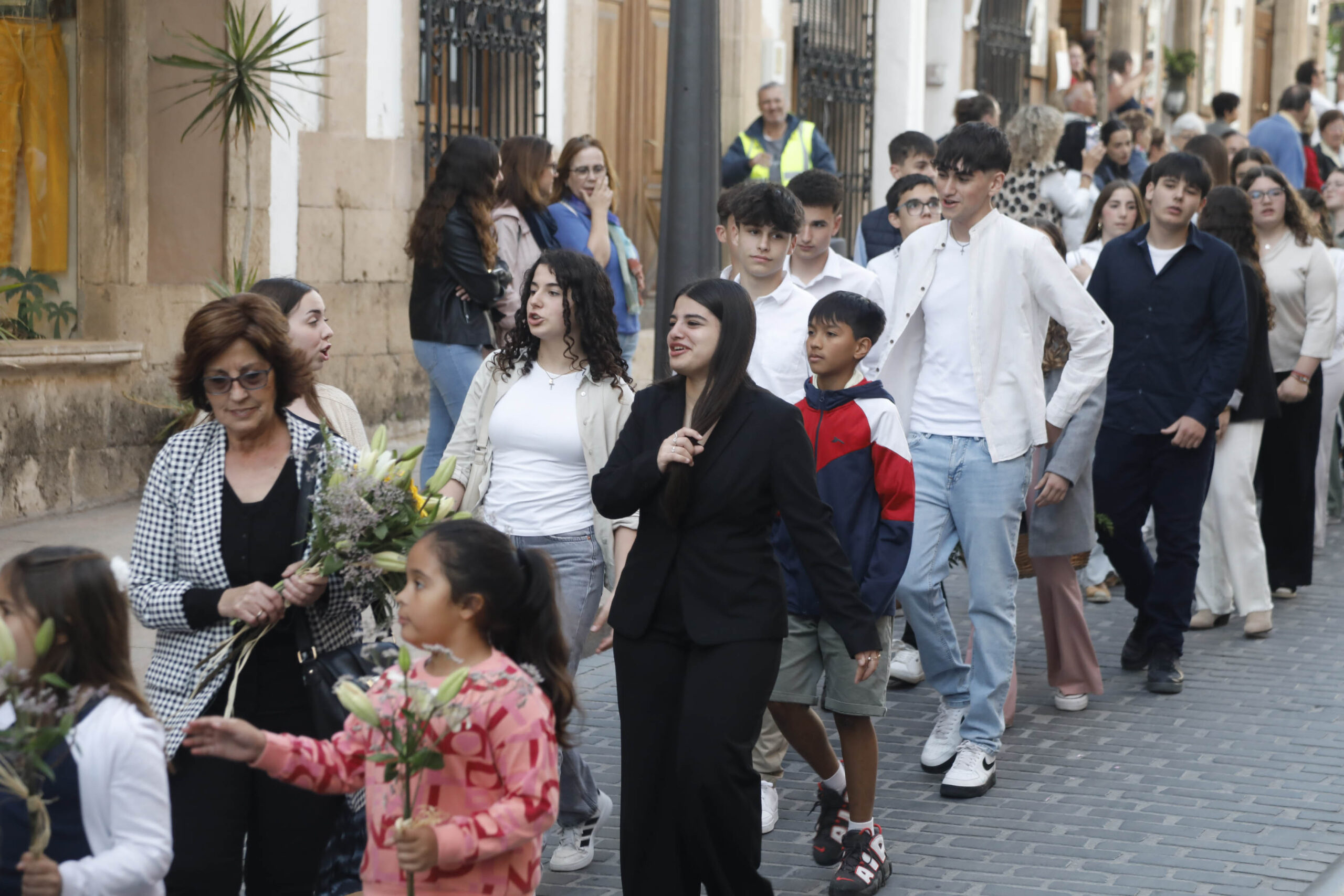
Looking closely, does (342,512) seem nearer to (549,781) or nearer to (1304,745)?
(549,781)

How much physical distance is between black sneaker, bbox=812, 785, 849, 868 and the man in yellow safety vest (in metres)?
7.76

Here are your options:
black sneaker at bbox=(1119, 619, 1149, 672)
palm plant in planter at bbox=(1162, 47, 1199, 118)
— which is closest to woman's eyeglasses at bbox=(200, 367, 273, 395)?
black sneaker at bbox=(1119, 619, 1149, 672)

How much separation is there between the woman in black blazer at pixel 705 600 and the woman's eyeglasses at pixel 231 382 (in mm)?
948

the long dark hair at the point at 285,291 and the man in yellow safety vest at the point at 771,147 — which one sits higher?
the man in yellow safety vest at the point at 771,147

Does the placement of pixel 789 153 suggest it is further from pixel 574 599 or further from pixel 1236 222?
pixel 574 599

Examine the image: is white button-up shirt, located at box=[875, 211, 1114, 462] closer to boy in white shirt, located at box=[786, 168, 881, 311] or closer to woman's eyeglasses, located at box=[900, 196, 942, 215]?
boy in white shirt, located at box=[786, 168, 881, 311]

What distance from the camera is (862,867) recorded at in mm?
5008

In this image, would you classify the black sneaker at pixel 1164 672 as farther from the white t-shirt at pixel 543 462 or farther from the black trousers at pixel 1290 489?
the white t-shirt at pixel 543 462

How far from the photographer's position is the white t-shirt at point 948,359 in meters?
6.06

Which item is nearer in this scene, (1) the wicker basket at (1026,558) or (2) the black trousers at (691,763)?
(2) the black trousers at (691,763)

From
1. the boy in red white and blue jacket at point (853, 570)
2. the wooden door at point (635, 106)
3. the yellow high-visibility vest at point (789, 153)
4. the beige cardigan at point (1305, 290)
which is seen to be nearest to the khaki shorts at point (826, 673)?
the boy in red white and blue jacket at point (853, 570)

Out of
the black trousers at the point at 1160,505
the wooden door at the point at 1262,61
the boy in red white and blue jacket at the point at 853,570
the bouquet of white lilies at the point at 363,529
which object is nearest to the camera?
the bouquet of white lilies at the point at 363,529

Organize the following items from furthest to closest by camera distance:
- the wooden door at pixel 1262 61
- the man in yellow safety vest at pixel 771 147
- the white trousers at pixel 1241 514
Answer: the wooden door at pixel 1262 61, the man in yellow safety vest at pixel 771 147, the white trousers at pixel 1241 514

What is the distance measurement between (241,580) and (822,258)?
11.4 feet
